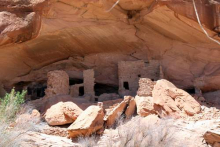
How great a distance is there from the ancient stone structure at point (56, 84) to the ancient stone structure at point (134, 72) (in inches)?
87.5

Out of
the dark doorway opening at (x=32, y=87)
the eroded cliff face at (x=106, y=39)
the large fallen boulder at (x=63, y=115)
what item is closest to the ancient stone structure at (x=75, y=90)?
the eroded cliff face at (x=106, y=39)

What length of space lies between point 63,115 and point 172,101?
351 cm

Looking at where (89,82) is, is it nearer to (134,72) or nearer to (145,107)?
(134,72)

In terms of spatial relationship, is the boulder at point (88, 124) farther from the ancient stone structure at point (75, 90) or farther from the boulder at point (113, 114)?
the ancient stone structure at point (75, 90)

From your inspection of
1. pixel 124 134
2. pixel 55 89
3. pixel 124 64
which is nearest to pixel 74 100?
pixel 55 89

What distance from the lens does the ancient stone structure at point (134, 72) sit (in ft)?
39.6

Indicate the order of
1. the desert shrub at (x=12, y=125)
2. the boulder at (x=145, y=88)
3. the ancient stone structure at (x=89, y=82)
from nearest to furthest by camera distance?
1. the desert shrub at (x=12, y=125)
2. the boulder at (x=145, y=88)
3. the ancient stone structure at (x=89, y=82)

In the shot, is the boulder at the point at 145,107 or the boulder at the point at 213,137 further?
the boulder at the point at 145,107

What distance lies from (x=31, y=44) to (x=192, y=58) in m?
6.37

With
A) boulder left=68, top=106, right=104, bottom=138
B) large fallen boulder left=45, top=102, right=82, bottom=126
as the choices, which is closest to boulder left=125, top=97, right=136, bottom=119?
boulder left=68, top=106, right=104, bottom=138

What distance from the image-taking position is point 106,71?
1333 cm

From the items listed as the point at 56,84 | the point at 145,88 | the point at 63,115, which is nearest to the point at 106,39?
the point at 56,84

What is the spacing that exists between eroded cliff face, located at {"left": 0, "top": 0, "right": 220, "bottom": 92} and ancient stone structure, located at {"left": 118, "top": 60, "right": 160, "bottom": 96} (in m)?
0.35

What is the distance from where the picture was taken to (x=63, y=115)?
31.8 ft
